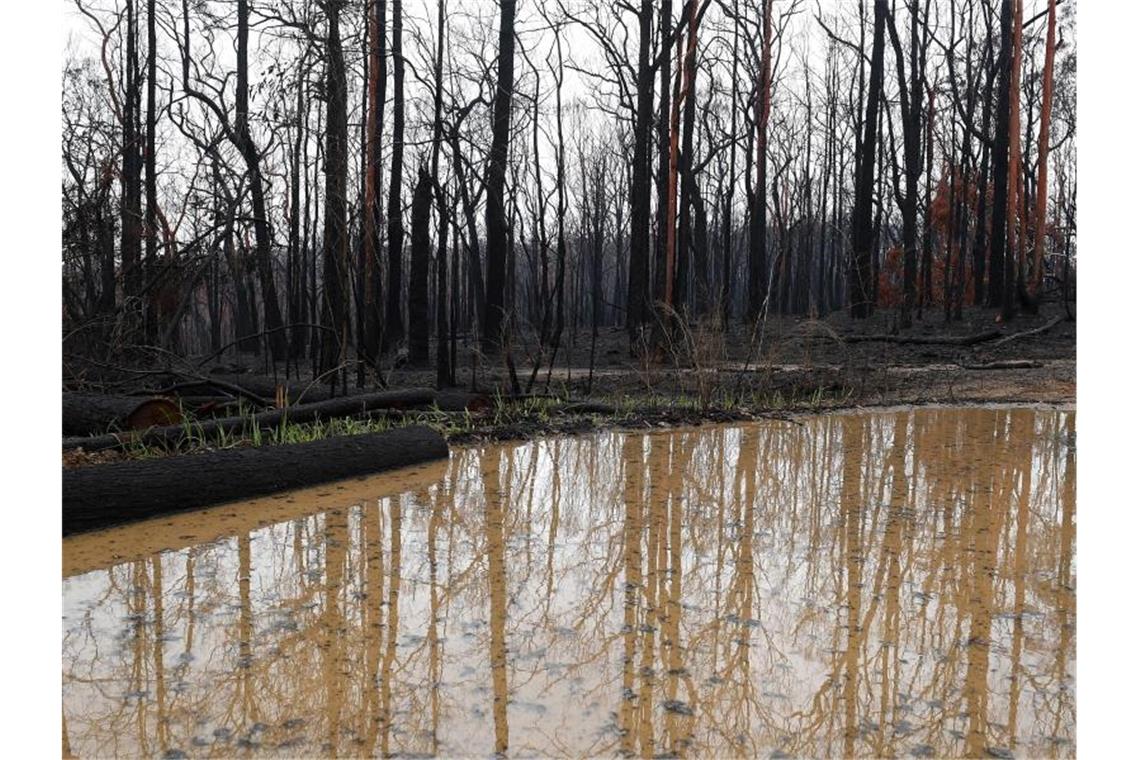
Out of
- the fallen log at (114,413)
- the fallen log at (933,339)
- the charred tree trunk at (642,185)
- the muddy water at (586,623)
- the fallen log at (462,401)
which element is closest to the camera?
the muddy water at (586,623)

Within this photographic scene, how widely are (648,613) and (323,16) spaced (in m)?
9.00

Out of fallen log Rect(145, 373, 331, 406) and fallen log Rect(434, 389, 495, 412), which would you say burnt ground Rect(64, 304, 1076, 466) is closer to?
fallen log Rect(434, 389, 495, 412)

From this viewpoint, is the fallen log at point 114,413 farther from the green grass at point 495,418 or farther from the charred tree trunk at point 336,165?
the charred tree trunk at point 336,165

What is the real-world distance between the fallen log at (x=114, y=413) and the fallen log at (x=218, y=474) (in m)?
1.72

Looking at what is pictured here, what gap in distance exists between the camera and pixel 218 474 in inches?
198

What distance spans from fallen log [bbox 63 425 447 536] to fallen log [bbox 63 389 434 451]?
99cm

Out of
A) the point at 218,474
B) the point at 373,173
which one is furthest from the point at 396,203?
the point at 218,474

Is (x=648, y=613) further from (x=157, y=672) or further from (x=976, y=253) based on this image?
(x=976, y=253)

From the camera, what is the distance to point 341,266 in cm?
948

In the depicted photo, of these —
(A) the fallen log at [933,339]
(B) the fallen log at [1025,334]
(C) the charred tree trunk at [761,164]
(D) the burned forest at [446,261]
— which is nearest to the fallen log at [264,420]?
(D) the burned forest at [446,261]

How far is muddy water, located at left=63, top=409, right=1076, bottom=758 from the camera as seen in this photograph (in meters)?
2.30

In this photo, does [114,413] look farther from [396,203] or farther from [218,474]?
[396,203]

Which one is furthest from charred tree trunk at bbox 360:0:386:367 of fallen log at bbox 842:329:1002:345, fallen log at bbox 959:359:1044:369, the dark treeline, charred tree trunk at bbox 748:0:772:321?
fallen log at bbox 959:359:1044:369

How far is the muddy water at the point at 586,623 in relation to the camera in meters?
2.30
